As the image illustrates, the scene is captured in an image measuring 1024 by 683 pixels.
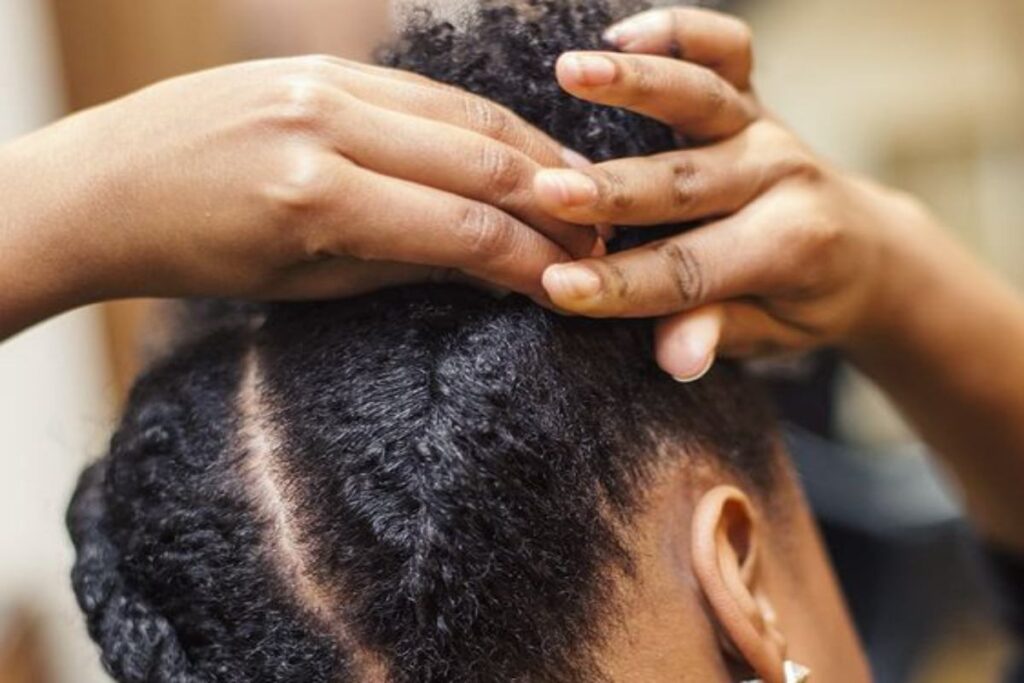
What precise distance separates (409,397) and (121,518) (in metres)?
0.19

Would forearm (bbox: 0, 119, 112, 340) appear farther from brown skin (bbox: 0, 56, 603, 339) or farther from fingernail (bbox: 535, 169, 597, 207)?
fingernail (bbox: 535, 169, 597, 207)

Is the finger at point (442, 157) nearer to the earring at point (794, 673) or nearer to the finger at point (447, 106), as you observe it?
the finger at point (447, 106)

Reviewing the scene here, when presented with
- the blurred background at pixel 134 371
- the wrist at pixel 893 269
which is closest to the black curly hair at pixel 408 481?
the blurred background at pixel 134 371

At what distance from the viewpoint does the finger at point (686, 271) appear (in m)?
0.62

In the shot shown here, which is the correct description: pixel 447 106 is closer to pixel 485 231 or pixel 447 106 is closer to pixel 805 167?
pixel 485 231

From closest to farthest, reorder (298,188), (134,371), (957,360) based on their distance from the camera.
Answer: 1. (298,188)
2. (134,371)
3. (957,360)

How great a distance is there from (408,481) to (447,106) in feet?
0.63

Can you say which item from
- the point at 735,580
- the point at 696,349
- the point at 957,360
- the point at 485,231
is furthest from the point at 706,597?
the point at 957,360

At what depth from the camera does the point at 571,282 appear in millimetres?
615

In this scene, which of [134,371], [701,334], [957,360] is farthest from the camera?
[957,360]

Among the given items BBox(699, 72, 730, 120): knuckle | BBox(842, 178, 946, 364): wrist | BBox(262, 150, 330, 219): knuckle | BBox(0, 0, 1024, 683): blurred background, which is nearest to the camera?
BBox(262, 150, 330, 219): knuckle

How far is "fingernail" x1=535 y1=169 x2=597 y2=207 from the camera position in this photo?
23.9 inches

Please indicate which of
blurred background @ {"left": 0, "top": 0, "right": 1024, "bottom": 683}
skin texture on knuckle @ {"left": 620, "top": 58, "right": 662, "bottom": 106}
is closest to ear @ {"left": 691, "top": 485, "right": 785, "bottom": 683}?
skin texture on knuckle @ {"left": 620, "top": 58, "right": 662, "bottom": 106}

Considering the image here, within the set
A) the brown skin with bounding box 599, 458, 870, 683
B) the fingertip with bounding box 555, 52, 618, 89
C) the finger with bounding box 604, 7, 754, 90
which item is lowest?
the brown skin with bounding box 599, 458, 870, 683
